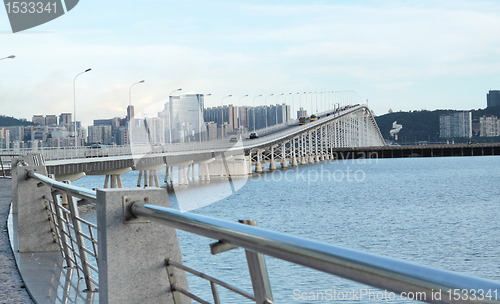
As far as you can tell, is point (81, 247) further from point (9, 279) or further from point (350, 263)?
point (350, 263)

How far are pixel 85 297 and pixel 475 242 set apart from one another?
22558 millimetres

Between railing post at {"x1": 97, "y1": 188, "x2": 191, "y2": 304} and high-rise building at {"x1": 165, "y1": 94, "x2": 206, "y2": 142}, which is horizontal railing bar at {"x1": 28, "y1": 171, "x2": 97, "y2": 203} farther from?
high-rise building at {"x1": 165, "y1": 94, "x2": 206, "y2": 142}

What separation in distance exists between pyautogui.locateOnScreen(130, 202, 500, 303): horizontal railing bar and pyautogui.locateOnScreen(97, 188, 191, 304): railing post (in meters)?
0.78

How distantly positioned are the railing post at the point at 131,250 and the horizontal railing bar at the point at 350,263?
78 cm

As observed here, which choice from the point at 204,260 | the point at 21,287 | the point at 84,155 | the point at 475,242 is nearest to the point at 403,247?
the point at 475,242

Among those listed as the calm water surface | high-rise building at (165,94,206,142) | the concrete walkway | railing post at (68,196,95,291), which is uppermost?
high-rise building at (165,94,206,142)

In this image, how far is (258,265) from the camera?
200 cm

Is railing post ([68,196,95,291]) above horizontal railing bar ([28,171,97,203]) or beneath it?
beneath

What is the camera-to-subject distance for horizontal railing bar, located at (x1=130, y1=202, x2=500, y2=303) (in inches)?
44.3

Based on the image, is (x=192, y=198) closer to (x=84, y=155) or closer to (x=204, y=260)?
(x=84, y=155)
